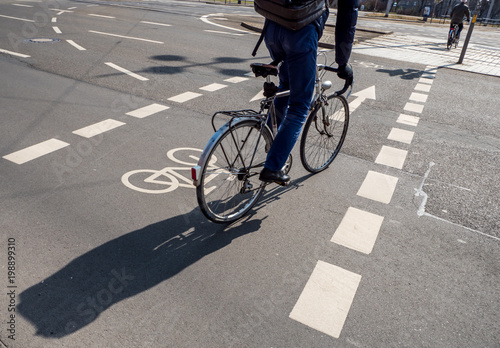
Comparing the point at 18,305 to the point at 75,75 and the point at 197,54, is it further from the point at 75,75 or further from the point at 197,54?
the point at 197,54

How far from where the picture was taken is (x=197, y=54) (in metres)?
10.1

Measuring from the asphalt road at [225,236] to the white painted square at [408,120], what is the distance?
0.08 metres

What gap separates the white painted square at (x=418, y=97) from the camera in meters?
7.36

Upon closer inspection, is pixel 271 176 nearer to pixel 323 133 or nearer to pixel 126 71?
pixel 323 133

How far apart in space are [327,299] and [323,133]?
209 cm

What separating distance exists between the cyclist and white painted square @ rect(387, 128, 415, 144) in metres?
2.36

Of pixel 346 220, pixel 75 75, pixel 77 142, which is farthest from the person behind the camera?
Answer: pixel 75 75

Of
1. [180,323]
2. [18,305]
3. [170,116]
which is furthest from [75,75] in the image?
[180,323]

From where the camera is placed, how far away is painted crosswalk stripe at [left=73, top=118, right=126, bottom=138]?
16.4 feet

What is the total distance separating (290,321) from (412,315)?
31.1 inches

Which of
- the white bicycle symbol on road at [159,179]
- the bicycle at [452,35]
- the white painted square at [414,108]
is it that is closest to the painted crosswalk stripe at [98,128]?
the white bicycle symbol on road at [159,179]

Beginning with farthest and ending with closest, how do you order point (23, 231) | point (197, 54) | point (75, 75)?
point (197, 54)
point (75, 75)
point (23, 231)

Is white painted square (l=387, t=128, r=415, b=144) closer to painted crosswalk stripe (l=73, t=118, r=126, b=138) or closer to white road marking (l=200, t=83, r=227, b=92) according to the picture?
white road marking (l=200, t=83, r=227, b=92)

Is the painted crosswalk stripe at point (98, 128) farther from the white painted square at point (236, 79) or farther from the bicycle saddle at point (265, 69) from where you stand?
the white painted square at point (236, 79)
